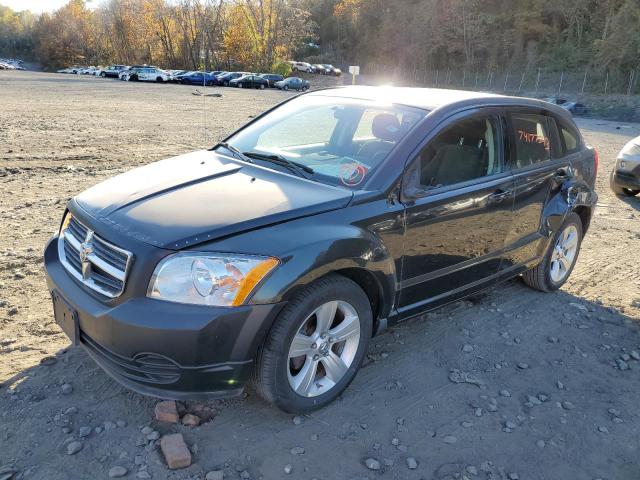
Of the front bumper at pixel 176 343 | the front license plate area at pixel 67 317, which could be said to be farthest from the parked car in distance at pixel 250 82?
the front bumper at pixel 176 343

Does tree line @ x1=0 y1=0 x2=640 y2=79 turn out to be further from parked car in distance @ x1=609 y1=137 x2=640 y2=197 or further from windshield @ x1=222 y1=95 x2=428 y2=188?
windshield @ x1=222 y1=95 x2=428 y2=188

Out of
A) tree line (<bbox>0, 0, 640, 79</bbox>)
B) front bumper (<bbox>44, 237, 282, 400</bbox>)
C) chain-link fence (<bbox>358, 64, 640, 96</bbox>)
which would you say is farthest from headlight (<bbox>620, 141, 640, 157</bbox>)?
tree line (<bbox>0, 0, 640, 79</bbox>)

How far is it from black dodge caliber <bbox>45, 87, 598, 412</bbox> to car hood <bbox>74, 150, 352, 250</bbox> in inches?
0.5

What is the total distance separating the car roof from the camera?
374 centimetres

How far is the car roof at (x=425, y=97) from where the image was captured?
3.74 m

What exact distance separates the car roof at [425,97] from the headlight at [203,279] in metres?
1.85

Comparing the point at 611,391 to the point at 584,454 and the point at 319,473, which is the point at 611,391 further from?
the point at 319,473

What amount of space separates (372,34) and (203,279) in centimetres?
8524

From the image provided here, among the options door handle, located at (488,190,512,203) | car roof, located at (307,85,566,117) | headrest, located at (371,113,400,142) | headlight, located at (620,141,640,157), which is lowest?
headlight, located at (620,141,640,157)

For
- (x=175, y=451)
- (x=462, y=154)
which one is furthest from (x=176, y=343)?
(x=462, y=154)

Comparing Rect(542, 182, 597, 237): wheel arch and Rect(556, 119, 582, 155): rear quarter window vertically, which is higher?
Rect(556, 119, 582, 155): rear quarter window

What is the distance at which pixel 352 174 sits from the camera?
332 centimetres

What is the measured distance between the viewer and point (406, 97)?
12.8ft

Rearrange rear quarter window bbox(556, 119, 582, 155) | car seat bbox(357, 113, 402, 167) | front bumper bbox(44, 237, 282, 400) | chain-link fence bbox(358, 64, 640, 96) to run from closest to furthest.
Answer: front bumper bbox(44, 237, 282, 400), car seat bbox(357, 113, 402, 167), rear quarter window bbox(556, 119, 582, 155), chain-link fence bbox(358, 64, 640, 96)
